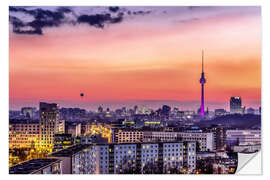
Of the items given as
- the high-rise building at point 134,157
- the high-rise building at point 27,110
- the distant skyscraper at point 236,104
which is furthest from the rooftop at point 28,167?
the distant skyscraper at point 236,104

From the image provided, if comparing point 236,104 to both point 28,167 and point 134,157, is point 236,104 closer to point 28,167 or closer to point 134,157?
point 134,157

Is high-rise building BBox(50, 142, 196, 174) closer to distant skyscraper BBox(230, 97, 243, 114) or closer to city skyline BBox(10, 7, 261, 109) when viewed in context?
city skyline BBox(10, 7, 261, 109)

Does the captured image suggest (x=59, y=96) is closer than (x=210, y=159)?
Yes

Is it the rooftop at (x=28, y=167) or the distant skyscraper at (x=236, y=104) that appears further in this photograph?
the distant skyscraper at (x=236, y=104)

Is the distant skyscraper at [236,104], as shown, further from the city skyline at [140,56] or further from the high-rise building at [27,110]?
the high-rise building at [27,110]

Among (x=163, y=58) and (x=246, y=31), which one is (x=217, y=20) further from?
(x=163, y=58)

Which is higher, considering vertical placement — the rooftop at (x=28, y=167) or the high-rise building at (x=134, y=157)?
the rooftop at (x=28, y=167)

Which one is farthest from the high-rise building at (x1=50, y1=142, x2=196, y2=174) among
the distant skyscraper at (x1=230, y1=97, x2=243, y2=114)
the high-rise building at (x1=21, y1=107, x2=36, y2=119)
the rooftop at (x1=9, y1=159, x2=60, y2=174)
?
the distant skyscraper at (x1=230, y1=97, x2=243, y2=114)

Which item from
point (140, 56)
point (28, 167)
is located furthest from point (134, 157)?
point (28, 167)
